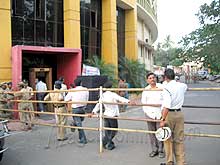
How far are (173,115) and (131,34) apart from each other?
22.1 meters

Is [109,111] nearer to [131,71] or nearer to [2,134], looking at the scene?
[2,134]

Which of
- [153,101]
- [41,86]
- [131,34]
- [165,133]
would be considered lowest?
[165,133]

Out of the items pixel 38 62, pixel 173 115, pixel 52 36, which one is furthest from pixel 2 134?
pixel 52 36

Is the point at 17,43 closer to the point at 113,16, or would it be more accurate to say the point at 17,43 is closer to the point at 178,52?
the point at 113,16

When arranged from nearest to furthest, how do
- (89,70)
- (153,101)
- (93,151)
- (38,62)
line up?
(153,101), (93,151), (38,62), (89,70)

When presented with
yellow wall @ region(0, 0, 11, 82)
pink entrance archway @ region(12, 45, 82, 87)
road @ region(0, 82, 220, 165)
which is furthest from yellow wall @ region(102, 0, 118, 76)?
road @ region(0, 82, 220, 165)

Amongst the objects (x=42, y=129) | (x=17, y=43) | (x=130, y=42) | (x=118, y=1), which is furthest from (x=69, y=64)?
(x=130, y=42)

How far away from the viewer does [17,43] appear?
15.8m

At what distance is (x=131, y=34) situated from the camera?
27344 millimetres

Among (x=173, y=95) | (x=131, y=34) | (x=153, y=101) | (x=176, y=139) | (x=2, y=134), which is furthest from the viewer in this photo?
(x=131, y=34)

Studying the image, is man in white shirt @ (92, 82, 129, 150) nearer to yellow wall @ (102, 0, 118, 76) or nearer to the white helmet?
the white helmet

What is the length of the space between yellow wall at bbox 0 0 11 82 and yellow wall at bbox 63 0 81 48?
3879 millimetres

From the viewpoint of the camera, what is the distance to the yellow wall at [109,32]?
2220 centimetres

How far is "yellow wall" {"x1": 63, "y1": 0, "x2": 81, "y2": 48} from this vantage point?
1761 centimetres
